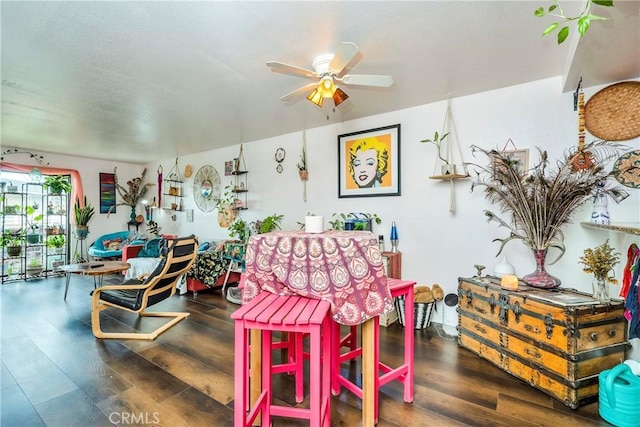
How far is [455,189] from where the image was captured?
2.96 m

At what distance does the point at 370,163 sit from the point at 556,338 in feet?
7.74

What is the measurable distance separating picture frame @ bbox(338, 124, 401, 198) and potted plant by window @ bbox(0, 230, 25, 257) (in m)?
5.69

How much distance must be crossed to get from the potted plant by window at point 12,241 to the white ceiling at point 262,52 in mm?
2841

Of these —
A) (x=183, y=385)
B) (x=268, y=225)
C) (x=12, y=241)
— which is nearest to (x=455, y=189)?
(x=268, y=225)

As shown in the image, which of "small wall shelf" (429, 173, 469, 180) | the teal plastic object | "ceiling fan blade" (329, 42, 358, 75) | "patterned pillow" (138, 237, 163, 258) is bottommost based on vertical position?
the teal plastic object

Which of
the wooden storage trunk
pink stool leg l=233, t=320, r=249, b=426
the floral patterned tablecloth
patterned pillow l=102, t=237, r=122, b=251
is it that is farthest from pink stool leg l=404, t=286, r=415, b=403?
patterned pillow l=102, t=237, r=122, b=251

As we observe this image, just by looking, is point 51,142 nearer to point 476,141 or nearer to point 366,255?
point 366,255

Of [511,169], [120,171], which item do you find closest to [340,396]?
[511,169]

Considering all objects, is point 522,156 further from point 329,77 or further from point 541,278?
point 329,77

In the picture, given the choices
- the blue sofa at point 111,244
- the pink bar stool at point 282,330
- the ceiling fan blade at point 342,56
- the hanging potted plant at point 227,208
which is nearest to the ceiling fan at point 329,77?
the ceiling fan blade at point 342,56

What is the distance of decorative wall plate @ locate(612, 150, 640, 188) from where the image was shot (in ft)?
6.84

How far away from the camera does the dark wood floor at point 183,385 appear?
1.67 meters

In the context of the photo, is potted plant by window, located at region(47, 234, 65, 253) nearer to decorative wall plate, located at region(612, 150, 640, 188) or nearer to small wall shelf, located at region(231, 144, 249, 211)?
small wall shelf, located at region(231, 144, 249, 211)

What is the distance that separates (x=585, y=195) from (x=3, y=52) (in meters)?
4.32
